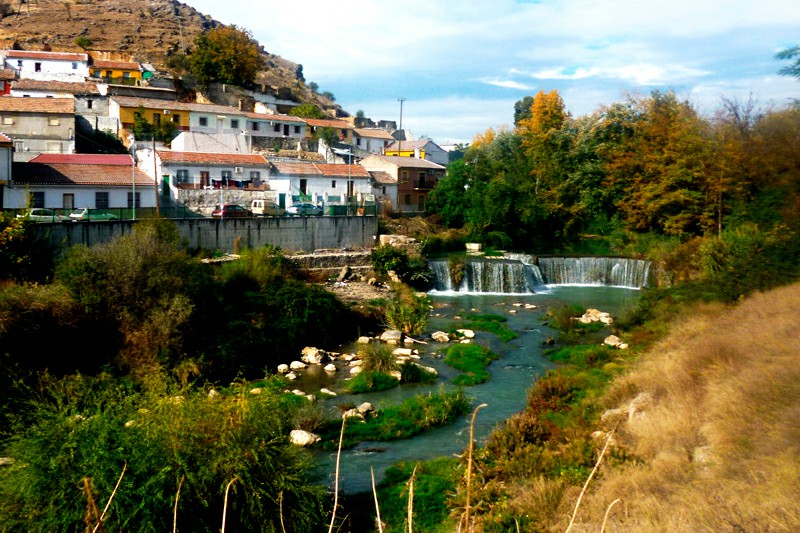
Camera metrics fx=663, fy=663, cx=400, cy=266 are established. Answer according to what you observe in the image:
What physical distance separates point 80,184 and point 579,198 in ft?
102

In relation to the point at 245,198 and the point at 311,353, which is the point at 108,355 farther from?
the point at 245,198

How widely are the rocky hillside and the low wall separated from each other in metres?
43.7

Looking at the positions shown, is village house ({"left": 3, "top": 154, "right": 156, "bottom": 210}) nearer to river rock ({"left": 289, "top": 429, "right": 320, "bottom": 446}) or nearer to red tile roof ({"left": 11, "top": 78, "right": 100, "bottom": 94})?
river rock ({"left": 289, "top": 429, "right": 320, "bottom": 446})

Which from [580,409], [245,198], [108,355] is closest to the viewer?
Result: [580,409]

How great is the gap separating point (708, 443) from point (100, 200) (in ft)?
88.5

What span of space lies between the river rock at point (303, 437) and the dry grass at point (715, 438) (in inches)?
230

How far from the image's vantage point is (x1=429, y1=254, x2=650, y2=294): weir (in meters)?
32.4

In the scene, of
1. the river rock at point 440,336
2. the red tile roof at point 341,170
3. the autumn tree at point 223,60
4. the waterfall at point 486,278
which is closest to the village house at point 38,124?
the red tile roof at point 341,170

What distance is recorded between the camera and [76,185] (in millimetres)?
28453

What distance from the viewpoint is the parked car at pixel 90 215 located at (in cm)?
2394

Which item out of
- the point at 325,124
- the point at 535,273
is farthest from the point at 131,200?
the point at 325,124

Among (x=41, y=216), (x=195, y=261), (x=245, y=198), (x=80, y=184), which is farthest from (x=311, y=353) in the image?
(x=245, y=198)

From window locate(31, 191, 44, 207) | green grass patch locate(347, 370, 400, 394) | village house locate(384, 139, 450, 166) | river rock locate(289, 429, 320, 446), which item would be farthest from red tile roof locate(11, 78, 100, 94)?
river rock locate(289, 429, 320, 446)

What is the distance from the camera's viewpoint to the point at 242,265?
79.6 ft
